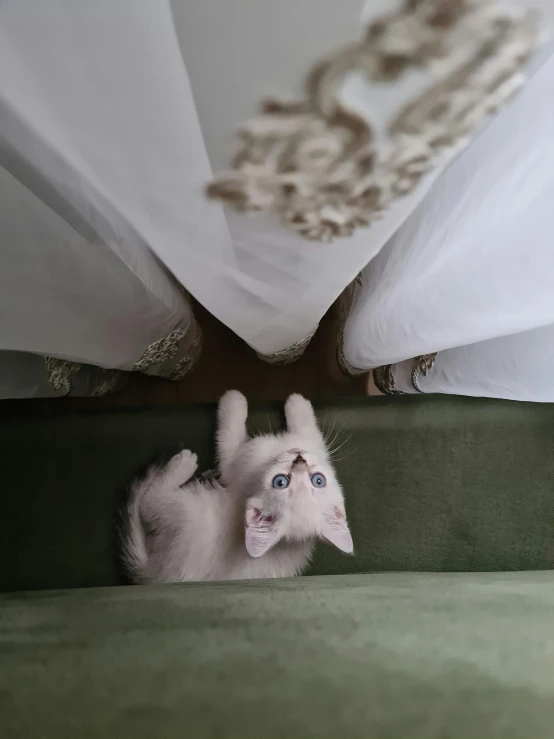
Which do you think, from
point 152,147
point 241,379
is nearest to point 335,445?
point 241,379

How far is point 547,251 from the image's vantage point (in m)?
0.37

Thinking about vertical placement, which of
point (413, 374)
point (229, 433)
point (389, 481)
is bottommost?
point (389, 481)

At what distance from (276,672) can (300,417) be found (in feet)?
1.99

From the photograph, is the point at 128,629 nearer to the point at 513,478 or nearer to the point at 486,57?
the point at 486,57

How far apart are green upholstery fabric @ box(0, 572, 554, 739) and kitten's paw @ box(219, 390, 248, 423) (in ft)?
1.69

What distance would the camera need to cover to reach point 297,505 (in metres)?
0.87

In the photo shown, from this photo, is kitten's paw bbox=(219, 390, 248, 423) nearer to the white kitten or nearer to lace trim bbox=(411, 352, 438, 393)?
the white kitten

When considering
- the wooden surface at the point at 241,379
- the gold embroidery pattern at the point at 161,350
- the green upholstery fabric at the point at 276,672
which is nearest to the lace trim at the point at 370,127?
the green upholstery fabric at the point at 276,672

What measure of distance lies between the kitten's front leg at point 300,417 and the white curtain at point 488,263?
301 millimetres

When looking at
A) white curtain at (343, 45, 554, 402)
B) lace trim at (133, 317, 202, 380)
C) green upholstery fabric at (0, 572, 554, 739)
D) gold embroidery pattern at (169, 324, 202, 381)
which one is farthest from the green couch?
gold embroidery pattern at (169, 324, 202, 381)

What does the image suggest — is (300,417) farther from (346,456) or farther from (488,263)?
(488,263)

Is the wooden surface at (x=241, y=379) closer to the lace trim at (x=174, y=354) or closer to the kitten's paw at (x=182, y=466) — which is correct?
the lace trim at (x=174, y=354)

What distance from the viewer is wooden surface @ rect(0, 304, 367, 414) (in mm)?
1223

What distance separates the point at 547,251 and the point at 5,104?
382 mm
